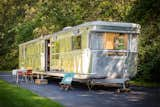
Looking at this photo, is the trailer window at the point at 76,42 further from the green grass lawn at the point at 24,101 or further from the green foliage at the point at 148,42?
the green grass lawn at the point at 24,101

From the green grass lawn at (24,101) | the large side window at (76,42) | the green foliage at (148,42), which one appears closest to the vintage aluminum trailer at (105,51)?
the large side window at (76,42)

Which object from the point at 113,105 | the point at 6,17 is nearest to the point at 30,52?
the point at 113,105

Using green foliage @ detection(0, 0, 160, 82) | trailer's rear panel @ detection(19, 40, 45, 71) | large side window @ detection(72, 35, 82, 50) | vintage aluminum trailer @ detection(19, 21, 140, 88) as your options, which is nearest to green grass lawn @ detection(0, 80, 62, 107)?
vintage aluminum trailer @ detection(19, 21, 140, 88)

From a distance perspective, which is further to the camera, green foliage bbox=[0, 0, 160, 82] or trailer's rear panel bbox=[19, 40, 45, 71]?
trailer's rear panel bbox=[19, 40, 45, 71]

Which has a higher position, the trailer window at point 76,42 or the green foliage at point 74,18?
the green foliage at point 74,18

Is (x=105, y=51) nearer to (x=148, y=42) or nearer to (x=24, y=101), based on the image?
(x=148, y=42)

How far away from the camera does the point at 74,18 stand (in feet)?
106

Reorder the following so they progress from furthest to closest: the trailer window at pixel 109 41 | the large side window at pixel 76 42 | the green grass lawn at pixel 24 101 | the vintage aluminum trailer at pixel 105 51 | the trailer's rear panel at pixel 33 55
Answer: the trailer's rear panel at pixel 33 55 → the large side window at pixel 76 42 → the trailer window at pixel 109 41 → the vintage aluminum trailer at pixel 105 51 → the green grass lawn at pixel 24 101

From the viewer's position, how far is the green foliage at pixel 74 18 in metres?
20.5

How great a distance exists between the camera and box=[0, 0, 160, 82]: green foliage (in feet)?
67.4

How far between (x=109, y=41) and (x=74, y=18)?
14159 millimetres

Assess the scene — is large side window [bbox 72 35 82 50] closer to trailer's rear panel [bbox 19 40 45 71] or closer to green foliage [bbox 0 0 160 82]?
green foliage [bbox 0 0 160 82]

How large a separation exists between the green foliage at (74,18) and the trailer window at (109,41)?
4.64 feet

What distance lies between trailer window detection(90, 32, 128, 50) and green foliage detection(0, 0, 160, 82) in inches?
55.7
